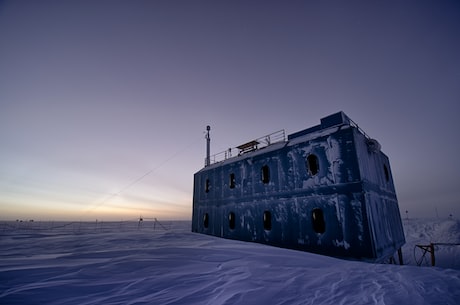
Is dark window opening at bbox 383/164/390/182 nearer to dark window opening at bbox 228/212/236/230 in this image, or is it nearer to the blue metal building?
the blue metal building

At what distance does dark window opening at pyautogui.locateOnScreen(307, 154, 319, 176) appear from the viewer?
1156cm

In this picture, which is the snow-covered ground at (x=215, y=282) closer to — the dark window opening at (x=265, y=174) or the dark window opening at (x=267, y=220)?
the dark window opening at (x=267, y=220)

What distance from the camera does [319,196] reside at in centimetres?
1093

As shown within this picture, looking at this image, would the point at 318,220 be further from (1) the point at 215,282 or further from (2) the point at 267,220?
(1) the point at 215,282

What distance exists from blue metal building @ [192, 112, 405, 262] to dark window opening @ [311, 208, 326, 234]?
0.17ft

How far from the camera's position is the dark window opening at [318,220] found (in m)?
10.8

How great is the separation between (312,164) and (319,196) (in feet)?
6.29

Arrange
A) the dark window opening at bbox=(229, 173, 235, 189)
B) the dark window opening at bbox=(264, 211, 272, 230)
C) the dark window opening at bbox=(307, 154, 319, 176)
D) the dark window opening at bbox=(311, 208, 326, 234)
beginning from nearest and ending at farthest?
the dark window opening at bbox=(311, 208, 326, 234) → the dark window opening at bbox=(307, 154, 319, 176) → the dark window opening at bbox=(264, 211, 272, 230) → the dark window opening at bbox=(229, 173, 235, 189)

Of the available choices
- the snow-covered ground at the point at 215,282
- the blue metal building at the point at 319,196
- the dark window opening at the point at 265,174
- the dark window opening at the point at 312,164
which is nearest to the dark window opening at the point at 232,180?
the blue metal building at the point at 319,196

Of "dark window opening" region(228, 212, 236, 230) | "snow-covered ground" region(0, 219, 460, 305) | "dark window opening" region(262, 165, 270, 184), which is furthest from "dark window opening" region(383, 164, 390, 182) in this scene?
"dark window opening" region(228, 212, 236, 230)

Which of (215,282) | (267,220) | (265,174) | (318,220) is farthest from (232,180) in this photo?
(215,282)

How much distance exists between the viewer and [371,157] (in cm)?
1218

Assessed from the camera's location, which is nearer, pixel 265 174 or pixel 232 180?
pixel 265 174

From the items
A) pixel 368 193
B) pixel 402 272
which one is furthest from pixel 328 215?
pixel 402 272
